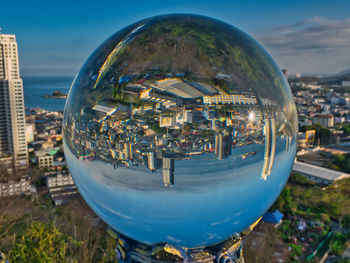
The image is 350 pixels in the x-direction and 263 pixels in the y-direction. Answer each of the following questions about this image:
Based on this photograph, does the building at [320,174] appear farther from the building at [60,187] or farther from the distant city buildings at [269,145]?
the distant city buildings at [269,145]

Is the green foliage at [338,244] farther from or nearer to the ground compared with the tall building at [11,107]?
nearer to the ground

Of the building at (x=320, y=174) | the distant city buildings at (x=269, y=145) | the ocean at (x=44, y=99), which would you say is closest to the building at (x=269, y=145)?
the distant city buildings at (x=269, y=145)

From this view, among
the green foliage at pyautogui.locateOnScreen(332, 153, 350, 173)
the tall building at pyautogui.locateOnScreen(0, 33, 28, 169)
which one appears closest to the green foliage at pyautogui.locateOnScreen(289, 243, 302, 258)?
the green foliage at pyautogui.locateOnScreen(332, 153, 350, 173)

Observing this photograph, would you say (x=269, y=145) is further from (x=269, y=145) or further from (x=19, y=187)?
(x=19, y=187)

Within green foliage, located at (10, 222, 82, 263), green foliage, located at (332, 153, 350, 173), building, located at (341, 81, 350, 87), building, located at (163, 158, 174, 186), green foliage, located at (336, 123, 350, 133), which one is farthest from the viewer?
building, located at (341, 81, 350, 87)

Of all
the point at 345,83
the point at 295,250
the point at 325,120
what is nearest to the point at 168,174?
the point at 295,250

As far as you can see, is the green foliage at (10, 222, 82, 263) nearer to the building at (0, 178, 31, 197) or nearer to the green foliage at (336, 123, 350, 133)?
the building at (0, 178, 31, 197)
